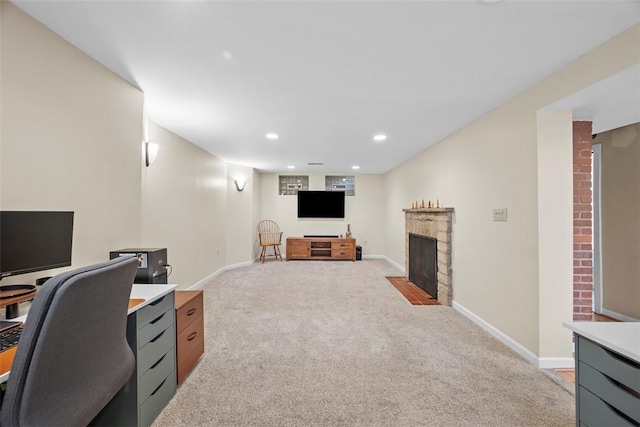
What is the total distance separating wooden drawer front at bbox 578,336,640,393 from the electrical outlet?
151 centimetres

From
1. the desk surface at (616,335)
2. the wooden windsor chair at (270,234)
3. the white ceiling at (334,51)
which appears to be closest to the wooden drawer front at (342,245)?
the wooden windsor chair at (270,234)

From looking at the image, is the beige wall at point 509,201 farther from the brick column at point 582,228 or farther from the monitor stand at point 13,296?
the monitor stand at point 13,296

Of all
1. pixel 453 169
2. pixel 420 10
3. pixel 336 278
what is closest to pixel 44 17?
pixel 420 10

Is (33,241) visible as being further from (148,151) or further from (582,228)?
(582,228)

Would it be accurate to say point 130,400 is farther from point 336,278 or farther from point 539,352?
point 336,278

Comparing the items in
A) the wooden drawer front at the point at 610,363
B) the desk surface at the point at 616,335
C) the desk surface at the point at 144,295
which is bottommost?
the wooden drawer front at the point at 610,363

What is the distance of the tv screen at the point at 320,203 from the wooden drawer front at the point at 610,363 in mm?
6099

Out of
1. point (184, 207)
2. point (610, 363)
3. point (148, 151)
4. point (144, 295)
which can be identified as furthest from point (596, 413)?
point (184, 207)

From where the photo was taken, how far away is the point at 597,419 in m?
1.13

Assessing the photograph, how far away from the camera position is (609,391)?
3.56 feet

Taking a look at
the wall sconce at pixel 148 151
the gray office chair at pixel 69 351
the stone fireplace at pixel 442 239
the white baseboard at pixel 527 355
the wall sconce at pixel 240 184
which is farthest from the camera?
the wall sconce at pixel 240 184

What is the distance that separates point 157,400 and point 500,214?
308cm

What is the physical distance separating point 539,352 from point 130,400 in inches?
112

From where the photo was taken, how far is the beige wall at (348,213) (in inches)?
285
